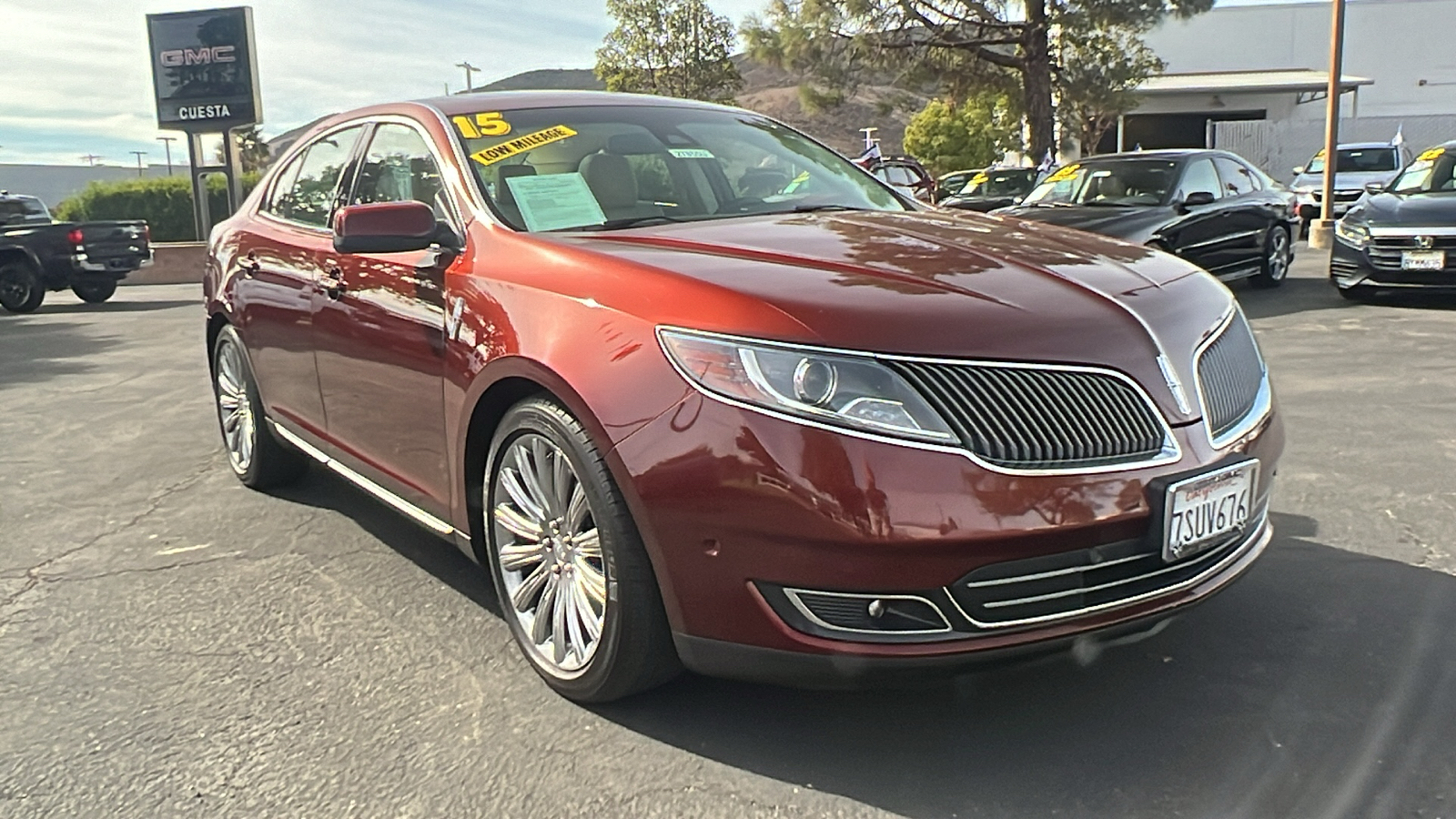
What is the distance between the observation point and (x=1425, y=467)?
4.72m

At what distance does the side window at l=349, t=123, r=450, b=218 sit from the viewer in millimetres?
3500

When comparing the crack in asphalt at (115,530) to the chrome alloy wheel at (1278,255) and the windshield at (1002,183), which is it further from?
the windshield at (1002,183)

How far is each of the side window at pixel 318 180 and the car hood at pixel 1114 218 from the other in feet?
19.7

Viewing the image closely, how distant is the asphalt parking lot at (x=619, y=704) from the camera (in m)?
2.44

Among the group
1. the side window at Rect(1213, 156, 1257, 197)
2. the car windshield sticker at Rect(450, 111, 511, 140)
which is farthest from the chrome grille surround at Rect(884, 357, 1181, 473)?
the side window at Rect(1213, 156, 1257, 197)

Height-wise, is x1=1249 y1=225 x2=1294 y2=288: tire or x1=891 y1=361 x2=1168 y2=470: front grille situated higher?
x1=891 y1=361 x2=1168 y2=470: front grille

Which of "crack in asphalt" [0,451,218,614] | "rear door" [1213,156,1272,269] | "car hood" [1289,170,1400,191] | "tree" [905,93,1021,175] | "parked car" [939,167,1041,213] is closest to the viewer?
"crack in asphalt" [0,451,218,614]

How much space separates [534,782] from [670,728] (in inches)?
14.2

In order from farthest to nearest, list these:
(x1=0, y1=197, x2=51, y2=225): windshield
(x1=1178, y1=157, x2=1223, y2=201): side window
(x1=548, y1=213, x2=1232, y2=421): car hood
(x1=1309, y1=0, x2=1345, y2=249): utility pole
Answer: (x1=0, y1=197, x2=51, y2=225): windshield → (x1=1309, y1=0, x2=1345, y2=249): utility pole → (x1=1178, y1=157, x2=1223, y2=201): side window → (x1=548, y1=213, x2=1232, y2=421): car hood

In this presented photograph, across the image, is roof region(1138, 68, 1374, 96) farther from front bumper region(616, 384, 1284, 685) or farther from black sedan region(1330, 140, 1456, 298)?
front bumper region(616, 384, 1284, 685)

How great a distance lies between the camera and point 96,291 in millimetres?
16250

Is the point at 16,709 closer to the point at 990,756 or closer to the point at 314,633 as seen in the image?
the point at 314,633

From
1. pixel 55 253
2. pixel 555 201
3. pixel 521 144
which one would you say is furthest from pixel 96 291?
pixel 555 201

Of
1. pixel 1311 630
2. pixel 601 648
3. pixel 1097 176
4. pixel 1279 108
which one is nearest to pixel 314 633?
pixel 601 648
